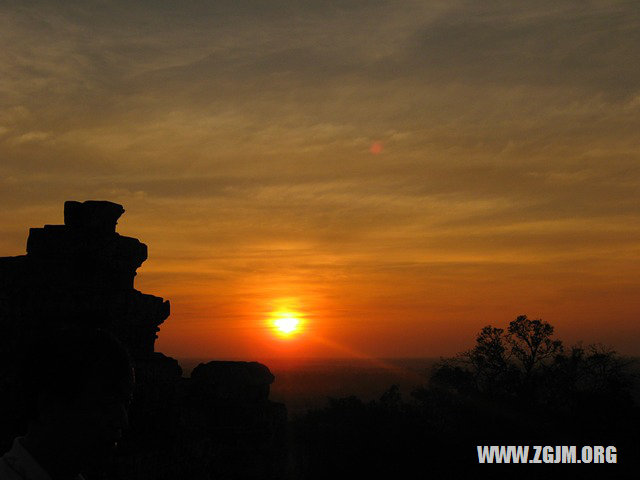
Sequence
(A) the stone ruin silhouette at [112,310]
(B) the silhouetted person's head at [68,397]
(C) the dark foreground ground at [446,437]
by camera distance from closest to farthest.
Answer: (B) the silhouetted person's head at [68,397] < (A) the stone ruin silhouette at [112,310] < (C) the dark foreground ground at [446,437]

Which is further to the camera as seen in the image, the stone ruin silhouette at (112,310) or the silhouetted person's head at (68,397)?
the stone ruin silhouette at (112,310)

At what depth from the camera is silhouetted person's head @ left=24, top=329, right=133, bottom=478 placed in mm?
2975

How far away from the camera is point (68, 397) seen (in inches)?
118

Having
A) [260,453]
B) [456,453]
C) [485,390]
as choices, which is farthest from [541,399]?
[260,453]

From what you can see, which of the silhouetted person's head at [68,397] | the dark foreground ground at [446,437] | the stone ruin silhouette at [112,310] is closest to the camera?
the silhouetted person's head at [68,397]

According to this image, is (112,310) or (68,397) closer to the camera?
(68,397)

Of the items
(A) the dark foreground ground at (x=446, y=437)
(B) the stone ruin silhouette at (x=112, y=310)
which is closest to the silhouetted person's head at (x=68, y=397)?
(B) the stone ruin silhouette at (x=112, y=310)

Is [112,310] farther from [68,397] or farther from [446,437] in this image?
[446,437]

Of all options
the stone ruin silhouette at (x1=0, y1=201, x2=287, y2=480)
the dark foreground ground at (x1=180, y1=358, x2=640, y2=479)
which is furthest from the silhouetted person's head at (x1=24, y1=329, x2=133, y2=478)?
the dark foreground ground at (x1=180, y1=358, x2=640, y2=479)

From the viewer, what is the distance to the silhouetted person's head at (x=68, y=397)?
2.97 metres

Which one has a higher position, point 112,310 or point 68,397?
point 112,310


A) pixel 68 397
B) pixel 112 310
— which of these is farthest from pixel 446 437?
pixel 68 397

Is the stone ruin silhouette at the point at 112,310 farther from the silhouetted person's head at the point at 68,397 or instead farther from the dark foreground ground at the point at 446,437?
the silhouetted person's head at the point at 68,397

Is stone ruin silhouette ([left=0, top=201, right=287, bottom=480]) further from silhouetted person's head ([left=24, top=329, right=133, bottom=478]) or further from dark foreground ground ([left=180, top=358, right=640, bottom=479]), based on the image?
silhouetted person's head ([left=24, top=329, right=133, bottom=478])
